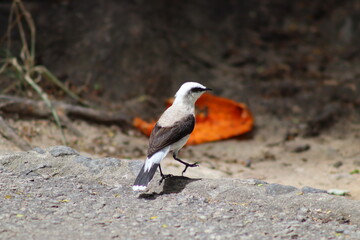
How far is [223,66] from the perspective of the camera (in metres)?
9.76

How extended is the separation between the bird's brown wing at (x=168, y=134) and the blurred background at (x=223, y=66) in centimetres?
196

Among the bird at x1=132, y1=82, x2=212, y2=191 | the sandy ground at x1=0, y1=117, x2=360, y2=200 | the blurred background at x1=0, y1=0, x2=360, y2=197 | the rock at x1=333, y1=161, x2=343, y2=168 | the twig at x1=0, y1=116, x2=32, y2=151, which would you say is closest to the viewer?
the bird at x1=132, y1=82, x2=212, y2=191

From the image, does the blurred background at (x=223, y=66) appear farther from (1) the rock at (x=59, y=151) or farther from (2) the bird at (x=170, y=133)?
(1) the rock at (x=59, y=151)

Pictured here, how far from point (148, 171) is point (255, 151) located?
3467mm

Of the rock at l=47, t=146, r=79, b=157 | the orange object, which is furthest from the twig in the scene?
the orange object

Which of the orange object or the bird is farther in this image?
the orange object

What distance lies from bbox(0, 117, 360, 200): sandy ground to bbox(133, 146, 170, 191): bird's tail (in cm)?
157

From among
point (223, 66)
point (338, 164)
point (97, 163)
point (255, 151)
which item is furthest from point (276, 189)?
point (223, 66)

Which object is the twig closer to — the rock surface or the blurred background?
the blurred background

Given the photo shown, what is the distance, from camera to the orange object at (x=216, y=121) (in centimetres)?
782

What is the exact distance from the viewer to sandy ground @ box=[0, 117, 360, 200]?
6371mm

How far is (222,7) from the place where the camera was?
10617mm

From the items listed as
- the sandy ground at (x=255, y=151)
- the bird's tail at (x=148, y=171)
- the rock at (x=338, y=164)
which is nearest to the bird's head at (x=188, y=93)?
the bird's tail at (x=148, y=171)

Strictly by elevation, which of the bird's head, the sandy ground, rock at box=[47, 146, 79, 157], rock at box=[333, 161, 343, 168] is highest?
the bird's head
